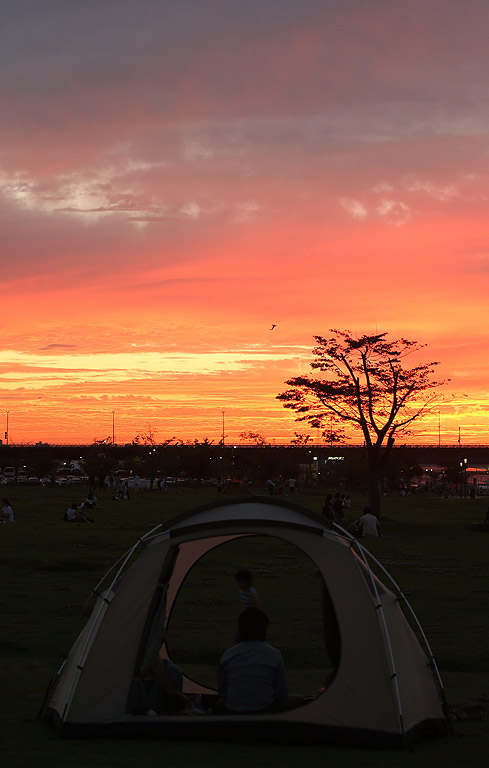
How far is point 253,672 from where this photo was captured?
8.84 m

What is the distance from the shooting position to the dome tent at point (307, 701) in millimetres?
8750

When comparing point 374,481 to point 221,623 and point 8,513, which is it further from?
point 221,623

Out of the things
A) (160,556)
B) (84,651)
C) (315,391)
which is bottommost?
(84,651)

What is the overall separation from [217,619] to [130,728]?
786 cm

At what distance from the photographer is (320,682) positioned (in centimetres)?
1154

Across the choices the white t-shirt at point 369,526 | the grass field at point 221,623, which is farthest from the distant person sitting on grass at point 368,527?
the grass field at point 221,623

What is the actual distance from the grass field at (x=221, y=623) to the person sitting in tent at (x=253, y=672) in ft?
1.29

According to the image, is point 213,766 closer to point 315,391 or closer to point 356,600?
point 356,600

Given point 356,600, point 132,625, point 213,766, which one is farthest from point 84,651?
point 356,600

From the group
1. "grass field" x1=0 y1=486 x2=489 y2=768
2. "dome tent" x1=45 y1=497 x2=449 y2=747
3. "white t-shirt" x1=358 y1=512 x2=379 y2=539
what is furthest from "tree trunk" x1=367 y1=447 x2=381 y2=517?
"dome tent" x1=45 y1=497 x2=449 y2=747

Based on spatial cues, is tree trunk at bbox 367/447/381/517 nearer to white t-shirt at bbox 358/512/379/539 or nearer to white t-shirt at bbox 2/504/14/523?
white t-shirt at bbox 358/512/379/539

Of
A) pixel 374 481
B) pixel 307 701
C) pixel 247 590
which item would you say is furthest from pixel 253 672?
pixel 374 481

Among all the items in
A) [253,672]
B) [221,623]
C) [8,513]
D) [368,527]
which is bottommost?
[221,623]

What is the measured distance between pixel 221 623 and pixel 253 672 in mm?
7609
